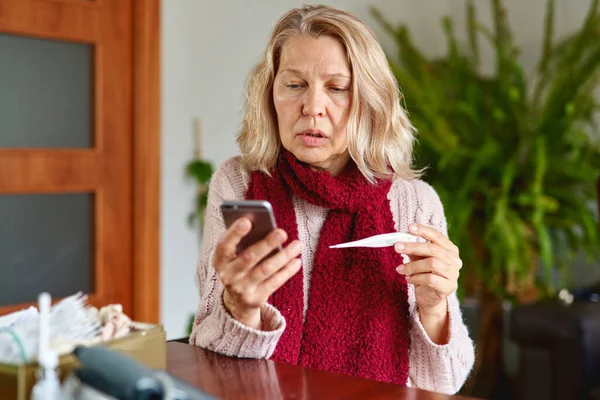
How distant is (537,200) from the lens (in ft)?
10.6

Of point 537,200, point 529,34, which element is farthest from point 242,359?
point 529,34

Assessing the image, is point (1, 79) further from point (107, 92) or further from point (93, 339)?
point (93, 339)

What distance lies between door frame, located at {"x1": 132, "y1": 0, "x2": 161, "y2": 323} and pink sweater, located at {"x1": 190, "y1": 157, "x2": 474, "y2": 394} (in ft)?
4.79

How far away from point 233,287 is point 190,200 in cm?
210

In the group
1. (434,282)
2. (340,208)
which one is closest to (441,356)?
(434,282)

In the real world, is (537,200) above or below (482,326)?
above

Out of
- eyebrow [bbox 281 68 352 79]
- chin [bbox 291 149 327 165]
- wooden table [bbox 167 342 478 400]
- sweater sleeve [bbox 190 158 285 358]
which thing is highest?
eyebrow [bbox 281 68 352 79]

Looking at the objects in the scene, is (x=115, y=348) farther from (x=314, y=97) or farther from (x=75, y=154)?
(x=75, y=154)

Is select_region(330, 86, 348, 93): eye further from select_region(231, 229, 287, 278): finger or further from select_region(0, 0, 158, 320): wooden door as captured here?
select_region(0, 0, 158, 320): wooden door

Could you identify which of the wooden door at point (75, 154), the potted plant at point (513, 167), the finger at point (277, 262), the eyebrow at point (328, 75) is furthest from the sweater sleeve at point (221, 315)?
the potted plant at point (513, 167)

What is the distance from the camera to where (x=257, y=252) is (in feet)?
3.72

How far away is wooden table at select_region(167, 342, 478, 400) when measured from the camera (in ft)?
3.41

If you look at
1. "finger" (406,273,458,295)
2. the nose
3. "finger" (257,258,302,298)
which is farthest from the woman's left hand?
the nose

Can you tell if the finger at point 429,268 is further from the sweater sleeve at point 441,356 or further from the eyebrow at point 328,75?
the eyebrow at point 328,75
